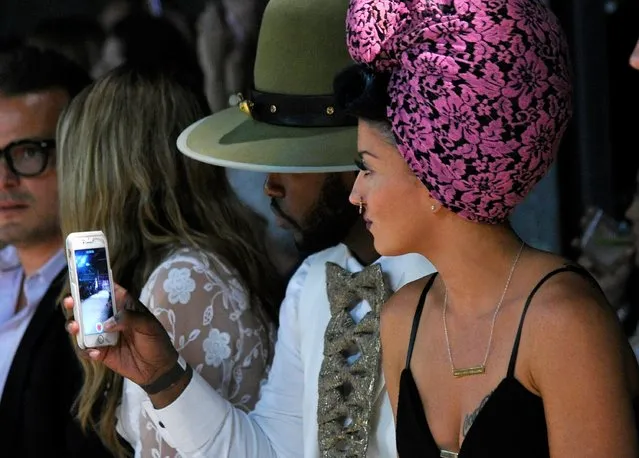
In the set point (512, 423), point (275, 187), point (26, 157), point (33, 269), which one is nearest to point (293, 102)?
point (275, 187)

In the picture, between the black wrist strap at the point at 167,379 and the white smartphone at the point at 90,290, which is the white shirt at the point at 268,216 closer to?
the black wrist strap at the point at 167,379

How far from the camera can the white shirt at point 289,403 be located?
9.03 feet

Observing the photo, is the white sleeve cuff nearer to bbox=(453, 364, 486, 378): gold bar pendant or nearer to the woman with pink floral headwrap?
the woman with pink floral headwrap

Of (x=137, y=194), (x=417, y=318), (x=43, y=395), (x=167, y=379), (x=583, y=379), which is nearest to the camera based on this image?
(x=583, y=379)

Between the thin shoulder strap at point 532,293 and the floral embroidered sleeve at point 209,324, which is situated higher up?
the thin shoulder strap at point 532,293

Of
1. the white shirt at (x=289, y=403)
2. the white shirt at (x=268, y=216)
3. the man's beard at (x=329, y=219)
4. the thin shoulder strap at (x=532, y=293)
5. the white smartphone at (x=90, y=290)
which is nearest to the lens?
the thin shoulder strap at (x=532, y=293)

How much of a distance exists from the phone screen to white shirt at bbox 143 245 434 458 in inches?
13.8

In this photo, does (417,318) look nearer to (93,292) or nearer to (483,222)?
(483,222)

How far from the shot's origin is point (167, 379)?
9.11 feet

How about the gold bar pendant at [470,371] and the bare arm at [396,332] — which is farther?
the bare arm at [396,332]

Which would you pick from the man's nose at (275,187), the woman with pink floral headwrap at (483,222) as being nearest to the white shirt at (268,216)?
the man's nose at (275,187)

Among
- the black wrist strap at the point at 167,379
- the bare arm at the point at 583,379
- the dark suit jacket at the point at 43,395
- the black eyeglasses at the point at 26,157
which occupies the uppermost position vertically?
the bare arm at the point at 583,379

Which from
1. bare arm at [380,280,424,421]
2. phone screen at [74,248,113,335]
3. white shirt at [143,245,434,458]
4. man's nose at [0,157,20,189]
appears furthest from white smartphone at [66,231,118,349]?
man's nose at [0,157,20,189]

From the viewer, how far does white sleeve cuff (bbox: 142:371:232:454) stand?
2818mm
